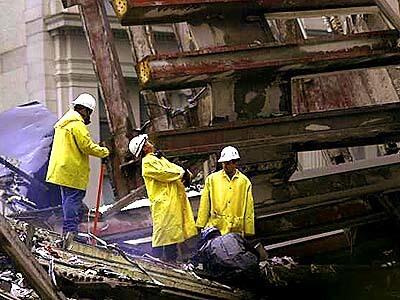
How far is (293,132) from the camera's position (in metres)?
10.3

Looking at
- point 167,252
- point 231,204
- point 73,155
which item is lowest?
point 167,252

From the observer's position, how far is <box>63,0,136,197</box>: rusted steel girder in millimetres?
13070

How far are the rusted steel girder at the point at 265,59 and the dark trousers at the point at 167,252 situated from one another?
1.62 metres

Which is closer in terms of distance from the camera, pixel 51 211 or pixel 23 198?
pixel 51 211

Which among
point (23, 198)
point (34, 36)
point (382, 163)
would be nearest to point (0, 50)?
point (34, 36)

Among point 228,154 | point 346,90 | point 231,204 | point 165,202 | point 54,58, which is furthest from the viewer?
point 54,58

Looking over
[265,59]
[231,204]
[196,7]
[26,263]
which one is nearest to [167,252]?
[231,204]

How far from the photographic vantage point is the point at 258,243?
1050 centimetres

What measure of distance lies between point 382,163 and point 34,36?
1106 cm

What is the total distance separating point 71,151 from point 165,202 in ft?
3.84

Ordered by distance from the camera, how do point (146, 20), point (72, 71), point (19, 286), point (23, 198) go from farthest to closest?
Answer: point (72, 71) < point (23, 198) < point (146, 20) < point (19, 286)

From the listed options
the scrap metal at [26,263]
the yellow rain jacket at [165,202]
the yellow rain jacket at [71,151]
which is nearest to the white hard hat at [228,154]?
the yellow rain jacket at [165,202]

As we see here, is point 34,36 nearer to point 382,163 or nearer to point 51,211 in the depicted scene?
point 51,211

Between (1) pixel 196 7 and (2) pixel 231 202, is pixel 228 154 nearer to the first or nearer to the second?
(2) pixel 231 202
